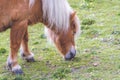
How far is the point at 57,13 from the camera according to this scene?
7.14 meters

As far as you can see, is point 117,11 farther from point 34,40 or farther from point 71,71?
point 71,71

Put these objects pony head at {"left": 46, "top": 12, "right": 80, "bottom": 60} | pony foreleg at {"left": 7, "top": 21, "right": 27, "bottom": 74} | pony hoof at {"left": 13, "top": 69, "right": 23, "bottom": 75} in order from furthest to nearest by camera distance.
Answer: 1. pony head at {"left": 46, "top": 12, "right": 80, "bottom": 60}
2. pony hoof at {"left": 13, "top": 69, "right": 23, "bottom": 75}
3. pony foreleg at {"left": 7, "top": 21, "right": 27, "bottom": 74}

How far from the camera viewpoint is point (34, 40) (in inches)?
370

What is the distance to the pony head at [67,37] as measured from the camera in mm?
7492

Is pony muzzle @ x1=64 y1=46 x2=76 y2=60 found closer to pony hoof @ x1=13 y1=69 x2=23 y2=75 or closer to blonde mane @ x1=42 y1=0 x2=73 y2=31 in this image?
blonde mane @ x1=42 y1=0 x2=73 y2=31

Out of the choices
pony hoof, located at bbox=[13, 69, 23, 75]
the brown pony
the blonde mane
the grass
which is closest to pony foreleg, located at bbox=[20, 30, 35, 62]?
the brown pony

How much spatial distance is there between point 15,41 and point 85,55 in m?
1.61

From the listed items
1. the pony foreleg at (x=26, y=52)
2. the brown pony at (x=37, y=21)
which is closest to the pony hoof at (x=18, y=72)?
the brown pony at (x=37, y=21)

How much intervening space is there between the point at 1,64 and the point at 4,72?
477mm

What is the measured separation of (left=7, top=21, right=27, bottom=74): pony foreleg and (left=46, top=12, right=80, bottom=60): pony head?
2.50 feet

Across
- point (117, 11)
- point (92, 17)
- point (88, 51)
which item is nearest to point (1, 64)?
point (88, 51)

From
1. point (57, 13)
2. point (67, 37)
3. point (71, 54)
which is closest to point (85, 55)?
point (71, 54)

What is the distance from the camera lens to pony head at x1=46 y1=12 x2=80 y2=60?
7492 mm

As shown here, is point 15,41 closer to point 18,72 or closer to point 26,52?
point 18,72
